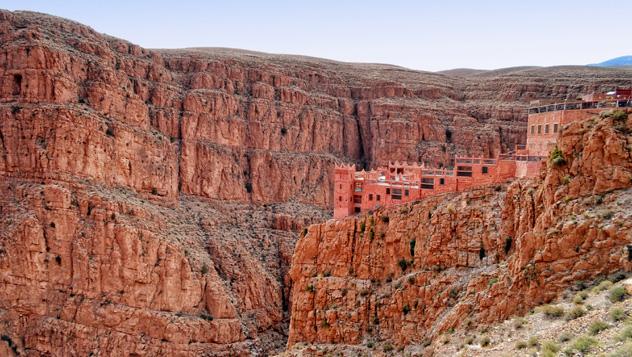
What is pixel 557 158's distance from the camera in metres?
33.3

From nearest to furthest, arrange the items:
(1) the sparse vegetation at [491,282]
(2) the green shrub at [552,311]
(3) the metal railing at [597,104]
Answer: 1. (2) the green shrub at [552,311]
2. (1) the sparse vegetation at [491,282]
3. (3) the metal railing at [597,104]

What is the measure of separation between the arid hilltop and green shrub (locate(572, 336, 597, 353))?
74.9 feet

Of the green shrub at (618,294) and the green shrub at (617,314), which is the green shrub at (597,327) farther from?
the green shrub at (618,294)

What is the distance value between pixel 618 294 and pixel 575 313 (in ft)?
5.68

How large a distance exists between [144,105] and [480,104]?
48.8m

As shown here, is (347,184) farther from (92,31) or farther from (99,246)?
(92,31)

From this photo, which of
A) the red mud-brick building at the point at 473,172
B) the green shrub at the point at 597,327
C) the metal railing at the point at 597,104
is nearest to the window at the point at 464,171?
the red mud-brick building at the point at 473,172

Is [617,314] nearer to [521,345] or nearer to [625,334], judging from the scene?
[625,334]

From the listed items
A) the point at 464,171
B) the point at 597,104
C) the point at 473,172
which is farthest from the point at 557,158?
the point at 464,171

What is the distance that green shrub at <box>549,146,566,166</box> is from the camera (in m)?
33.1

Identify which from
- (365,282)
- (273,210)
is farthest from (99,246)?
(365,282)

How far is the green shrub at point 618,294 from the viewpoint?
25.0 meters

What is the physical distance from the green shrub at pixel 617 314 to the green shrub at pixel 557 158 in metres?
10.7

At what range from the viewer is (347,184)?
55281mm
